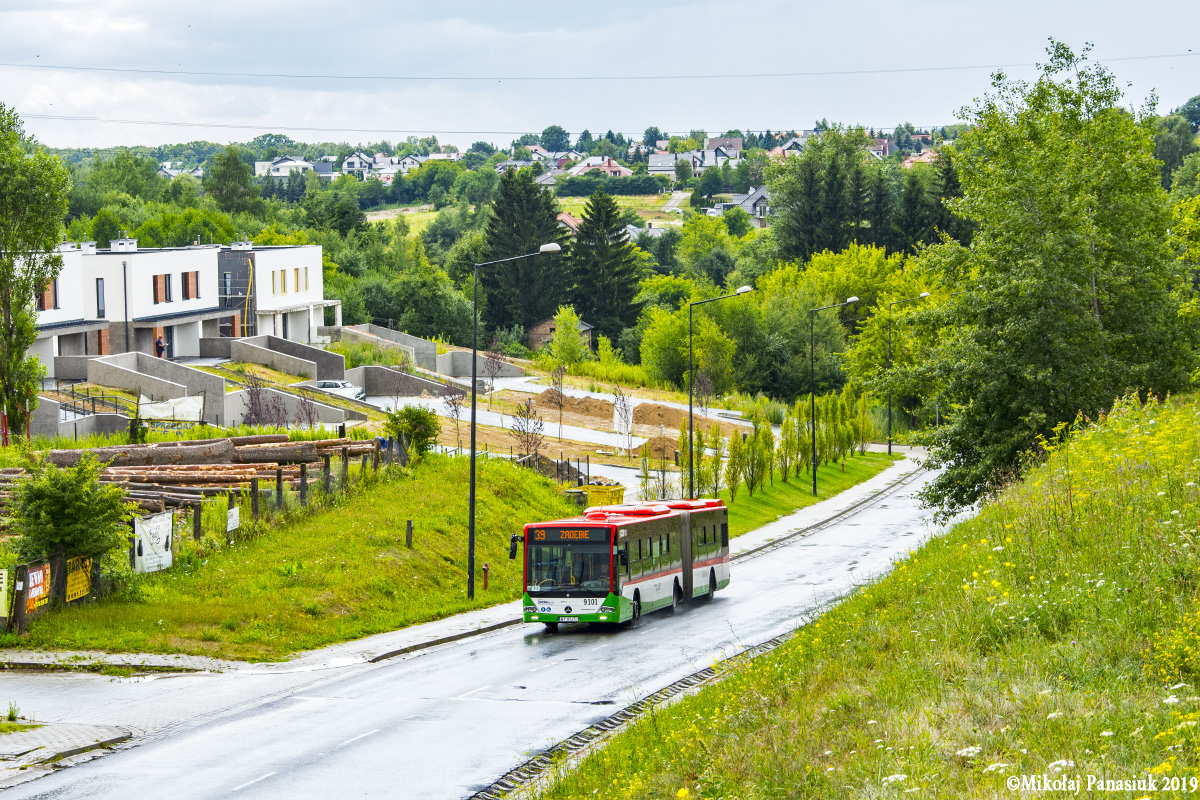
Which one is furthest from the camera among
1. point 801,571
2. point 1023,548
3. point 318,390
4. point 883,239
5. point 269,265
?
point 883,239

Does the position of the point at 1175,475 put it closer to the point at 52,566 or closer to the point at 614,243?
the point at 52,566

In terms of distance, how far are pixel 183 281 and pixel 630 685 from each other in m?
58.4

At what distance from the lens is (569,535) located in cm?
2489

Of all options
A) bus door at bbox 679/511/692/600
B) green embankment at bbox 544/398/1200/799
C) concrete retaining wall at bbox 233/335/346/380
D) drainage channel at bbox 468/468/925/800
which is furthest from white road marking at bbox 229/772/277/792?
concrete retaining wall at bbox 233/335/346/380

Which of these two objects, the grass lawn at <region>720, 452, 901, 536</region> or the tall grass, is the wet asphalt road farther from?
the tall grass

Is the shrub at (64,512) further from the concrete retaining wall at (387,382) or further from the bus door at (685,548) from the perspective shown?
the concrete retaining wall at (387,382)

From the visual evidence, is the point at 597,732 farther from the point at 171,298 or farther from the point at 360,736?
the point at 171,298

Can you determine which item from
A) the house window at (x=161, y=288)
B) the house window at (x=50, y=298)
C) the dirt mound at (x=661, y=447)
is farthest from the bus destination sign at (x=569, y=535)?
the house window at (x=161, y=288)

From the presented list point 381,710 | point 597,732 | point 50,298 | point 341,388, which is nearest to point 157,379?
point 50,298

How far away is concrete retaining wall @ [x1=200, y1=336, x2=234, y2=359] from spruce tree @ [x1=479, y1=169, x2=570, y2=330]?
129 ft

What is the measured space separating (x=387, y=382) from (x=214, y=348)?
1059 cm

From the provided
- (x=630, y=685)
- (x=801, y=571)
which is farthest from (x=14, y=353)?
(x=630, y=685)

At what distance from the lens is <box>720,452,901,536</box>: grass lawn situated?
162ft

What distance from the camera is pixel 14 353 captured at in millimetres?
40531
